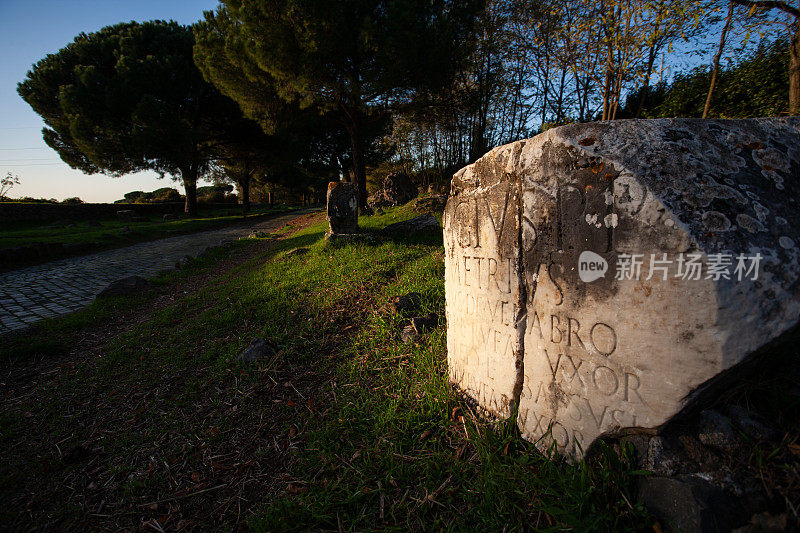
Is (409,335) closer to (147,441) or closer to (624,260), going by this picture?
(624,260)

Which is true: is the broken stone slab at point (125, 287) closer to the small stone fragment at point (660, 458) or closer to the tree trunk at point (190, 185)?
the small stone fragment at point (660, 458)

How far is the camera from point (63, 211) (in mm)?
17391

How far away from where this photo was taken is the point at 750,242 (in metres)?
1.16

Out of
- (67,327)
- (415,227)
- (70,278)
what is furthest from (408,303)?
(70,278)

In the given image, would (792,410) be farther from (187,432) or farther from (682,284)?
(187,432)

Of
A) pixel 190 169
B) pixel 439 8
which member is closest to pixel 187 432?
pixel 439 8

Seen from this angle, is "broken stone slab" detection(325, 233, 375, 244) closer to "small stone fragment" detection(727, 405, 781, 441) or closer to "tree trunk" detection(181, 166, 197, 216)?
"small stone fragment" detection(727, 405, 781, 441)

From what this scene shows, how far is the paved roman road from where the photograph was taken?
5691 mm

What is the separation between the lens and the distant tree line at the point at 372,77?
26.9 feet

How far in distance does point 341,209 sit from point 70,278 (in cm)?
683

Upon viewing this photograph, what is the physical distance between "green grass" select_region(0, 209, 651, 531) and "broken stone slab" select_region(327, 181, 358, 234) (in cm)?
369

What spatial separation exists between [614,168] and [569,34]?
968 cm

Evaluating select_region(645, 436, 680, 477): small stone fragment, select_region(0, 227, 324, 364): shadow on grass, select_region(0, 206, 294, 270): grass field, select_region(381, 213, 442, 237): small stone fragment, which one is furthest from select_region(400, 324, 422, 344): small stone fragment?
select_region(0, 206, 294, 270): grass field

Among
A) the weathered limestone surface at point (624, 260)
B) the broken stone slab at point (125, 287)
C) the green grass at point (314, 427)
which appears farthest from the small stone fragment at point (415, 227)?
the weathered limestone surface at point (624, 260)
